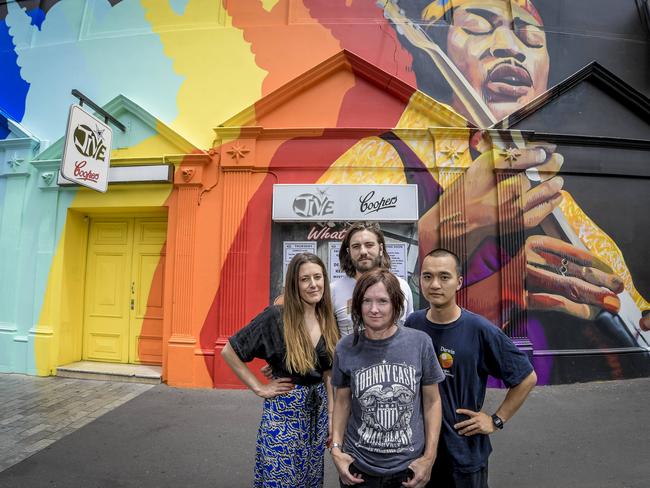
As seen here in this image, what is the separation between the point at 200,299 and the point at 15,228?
12.5 ft

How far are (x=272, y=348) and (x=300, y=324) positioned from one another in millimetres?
219

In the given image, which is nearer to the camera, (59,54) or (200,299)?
(200,299)

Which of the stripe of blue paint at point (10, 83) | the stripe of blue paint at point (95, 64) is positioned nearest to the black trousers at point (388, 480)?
the stripe of blue paint at point (95, 64)

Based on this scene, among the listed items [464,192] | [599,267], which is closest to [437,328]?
[464,192]

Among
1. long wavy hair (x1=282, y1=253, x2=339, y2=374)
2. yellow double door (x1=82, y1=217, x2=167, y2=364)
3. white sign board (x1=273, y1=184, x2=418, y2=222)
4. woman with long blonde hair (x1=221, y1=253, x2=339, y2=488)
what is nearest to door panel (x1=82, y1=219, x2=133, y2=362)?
yellow double door (x1=82, y1=217, x2=167, y2=364)

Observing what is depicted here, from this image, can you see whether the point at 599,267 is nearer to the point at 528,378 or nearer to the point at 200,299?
the point at 528,378

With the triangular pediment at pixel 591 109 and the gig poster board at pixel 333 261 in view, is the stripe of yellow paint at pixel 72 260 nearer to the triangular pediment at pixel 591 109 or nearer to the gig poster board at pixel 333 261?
the gig poster board at pixel 333 261

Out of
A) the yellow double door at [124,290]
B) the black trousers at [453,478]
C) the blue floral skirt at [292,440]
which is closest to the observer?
the black trousers at [453,478]

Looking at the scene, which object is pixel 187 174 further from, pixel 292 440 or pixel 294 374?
pixel 292 440

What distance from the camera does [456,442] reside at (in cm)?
167

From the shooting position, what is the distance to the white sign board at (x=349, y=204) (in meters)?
5.41

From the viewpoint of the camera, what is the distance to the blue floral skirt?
75.1 inches

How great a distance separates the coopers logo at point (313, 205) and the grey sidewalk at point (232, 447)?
2.87 m

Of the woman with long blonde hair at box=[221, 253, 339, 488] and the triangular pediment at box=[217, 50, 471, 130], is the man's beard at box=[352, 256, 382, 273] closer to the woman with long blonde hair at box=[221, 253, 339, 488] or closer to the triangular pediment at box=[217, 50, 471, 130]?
the woman with long blonde hair at box=[221, 253, 339, 488]
